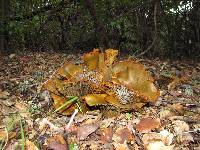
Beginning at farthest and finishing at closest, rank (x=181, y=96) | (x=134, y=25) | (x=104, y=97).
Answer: (x=134, y=25) < (x=181, y=96) < (x=104, y=97)

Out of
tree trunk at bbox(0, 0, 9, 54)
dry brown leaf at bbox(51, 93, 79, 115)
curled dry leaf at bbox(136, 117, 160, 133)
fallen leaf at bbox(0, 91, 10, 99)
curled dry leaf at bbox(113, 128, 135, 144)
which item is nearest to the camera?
curled dry leaf at bbox(113, 128, 135, 144)

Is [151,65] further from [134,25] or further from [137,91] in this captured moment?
[137,91]

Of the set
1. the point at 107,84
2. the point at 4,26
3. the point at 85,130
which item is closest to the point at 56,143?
the point at 85,130

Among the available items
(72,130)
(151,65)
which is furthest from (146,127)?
(151,65)

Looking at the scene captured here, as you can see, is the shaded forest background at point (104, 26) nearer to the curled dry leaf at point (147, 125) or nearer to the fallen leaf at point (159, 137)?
the curled dry leaf at point (147, 125)

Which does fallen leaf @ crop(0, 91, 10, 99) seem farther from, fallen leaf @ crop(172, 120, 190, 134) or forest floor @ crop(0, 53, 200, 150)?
fallen leaf @ crop(172, 120, 190, 134)

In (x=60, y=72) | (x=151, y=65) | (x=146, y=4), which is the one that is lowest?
(x=151, y=65)

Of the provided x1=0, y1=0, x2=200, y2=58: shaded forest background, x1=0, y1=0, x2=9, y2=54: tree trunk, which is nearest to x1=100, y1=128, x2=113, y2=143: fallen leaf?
x1=0, y1=0, x2=200, y2=58: shaded forest background
